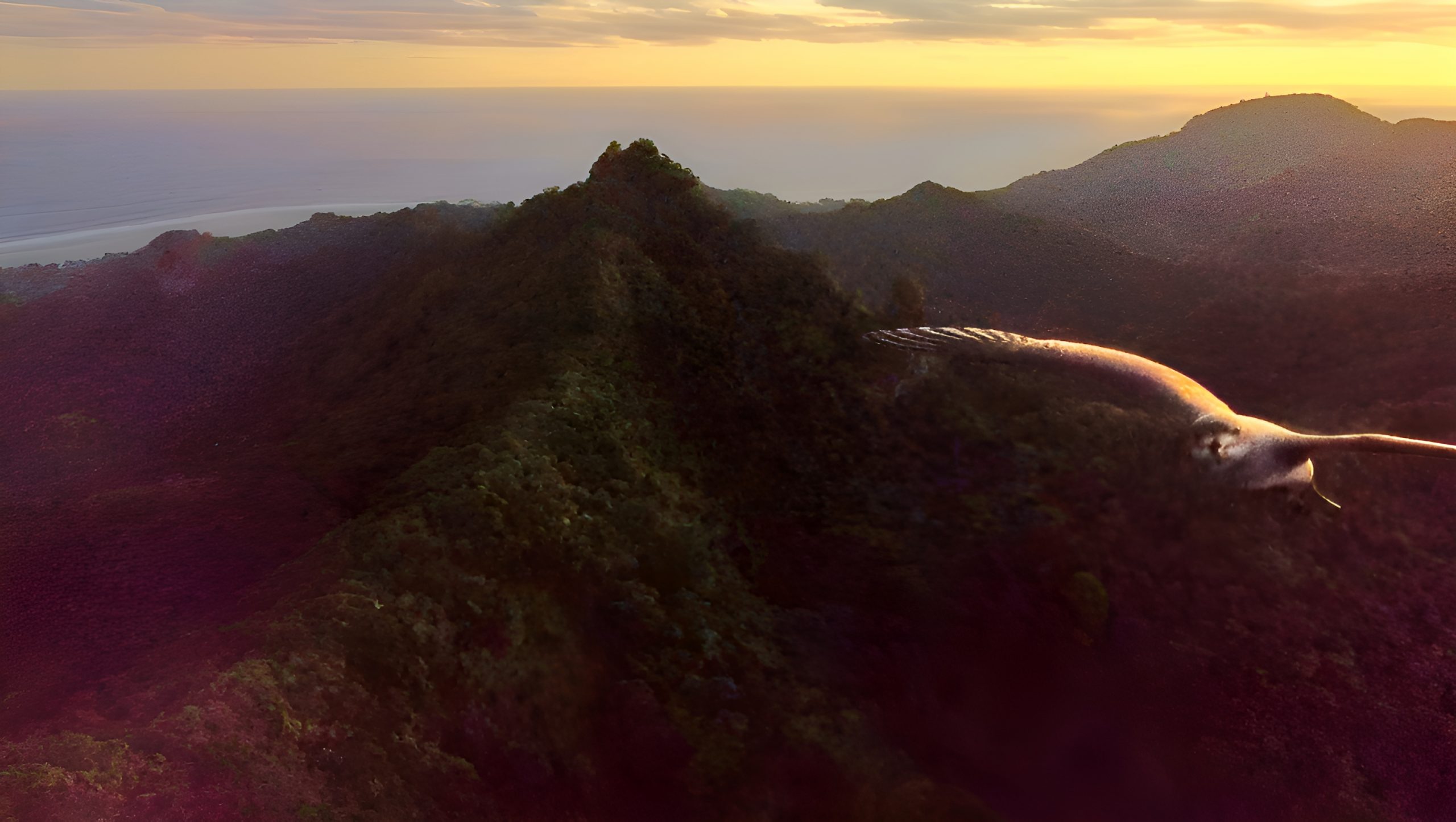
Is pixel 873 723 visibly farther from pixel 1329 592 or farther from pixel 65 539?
pixel 65 539

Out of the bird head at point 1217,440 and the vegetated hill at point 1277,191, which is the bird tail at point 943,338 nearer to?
the bird head at point 1217,440

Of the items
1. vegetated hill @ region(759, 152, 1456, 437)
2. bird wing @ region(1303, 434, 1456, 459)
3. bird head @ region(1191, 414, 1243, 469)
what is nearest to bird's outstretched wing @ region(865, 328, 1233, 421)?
bird head @ region(1191, 414, 1243, 469)

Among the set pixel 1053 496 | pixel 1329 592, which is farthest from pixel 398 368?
Result: pixel 1329 592

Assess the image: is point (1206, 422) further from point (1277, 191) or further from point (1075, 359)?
point (1277, 191)

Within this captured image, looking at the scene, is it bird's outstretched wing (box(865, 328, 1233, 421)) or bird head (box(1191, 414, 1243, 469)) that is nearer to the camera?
bird head (box(1191, 414, 1243, 469))

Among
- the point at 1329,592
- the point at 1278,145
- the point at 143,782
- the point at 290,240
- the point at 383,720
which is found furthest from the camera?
the point at 1278,145

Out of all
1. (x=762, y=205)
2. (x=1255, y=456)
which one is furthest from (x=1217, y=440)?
(x=762, y=205)

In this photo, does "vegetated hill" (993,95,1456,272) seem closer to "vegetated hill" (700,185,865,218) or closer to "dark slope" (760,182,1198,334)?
"dark slope" (760,182,1198,334)

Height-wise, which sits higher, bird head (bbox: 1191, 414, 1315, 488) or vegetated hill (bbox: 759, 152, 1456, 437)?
vegetated hill (bbox: 759, 152, 1456, 437)
